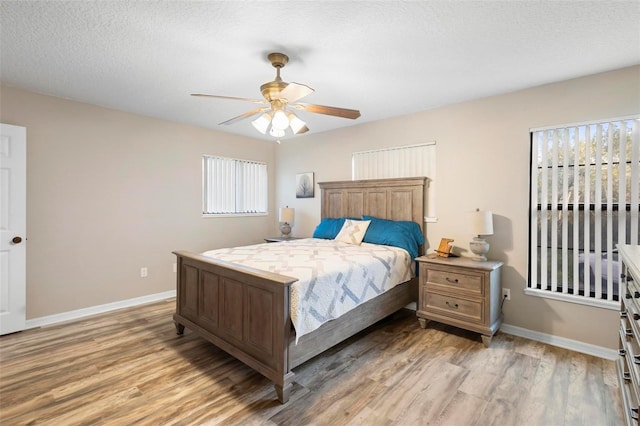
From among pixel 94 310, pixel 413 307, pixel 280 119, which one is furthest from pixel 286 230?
pixel 280 119

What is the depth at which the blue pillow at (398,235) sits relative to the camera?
3.55 m

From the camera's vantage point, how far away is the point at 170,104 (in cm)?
354

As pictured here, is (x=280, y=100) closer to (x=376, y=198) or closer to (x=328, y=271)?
(x=328, y=271)

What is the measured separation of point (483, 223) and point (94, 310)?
14.6ft

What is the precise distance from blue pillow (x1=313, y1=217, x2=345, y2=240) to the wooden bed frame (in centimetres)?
108

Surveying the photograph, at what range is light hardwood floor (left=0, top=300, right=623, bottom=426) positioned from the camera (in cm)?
188

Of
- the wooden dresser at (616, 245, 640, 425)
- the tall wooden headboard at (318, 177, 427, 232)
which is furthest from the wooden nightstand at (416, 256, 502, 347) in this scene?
the wooden dresser at (616, 245, 640, 425)

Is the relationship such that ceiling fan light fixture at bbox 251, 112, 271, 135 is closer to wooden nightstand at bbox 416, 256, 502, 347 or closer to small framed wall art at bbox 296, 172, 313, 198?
wooden nightstand at bbox 416, 256, 502, 347

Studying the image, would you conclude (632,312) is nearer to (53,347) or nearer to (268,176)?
(53,347)

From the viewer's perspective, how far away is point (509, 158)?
3.13 metres

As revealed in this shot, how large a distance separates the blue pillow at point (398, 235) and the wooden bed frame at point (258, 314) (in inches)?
6.5

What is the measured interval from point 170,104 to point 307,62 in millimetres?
1952

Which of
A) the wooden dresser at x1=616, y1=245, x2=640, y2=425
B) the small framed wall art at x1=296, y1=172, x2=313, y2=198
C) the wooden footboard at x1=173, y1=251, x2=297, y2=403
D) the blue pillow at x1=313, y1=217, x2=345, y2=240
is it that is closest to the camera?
the wooden dresser at x1=616, y1=245, x2=640, y2=425

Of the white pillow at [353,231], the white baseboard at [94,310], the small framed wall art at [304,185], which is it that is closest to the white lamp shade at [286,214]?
the small framed wall art at [304,185]
